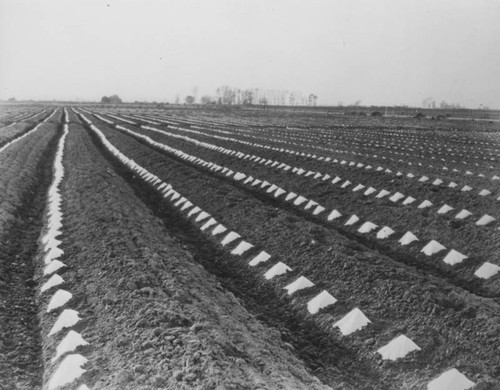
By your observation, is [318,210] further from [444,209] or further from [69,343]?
[69,343]

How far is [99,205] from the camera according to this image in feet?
38.2

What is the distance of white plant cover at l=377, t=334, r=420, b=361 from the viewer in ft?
17.8

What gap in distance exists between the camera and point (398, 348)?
18.0ft

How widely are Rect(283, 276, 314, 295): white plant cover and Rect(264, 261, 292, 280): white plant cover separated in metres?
0.47

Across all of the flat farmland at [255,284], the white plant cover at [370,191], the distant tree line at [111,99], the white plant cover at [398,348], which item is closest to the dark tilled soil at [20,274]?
the flat farmland at [255,284]

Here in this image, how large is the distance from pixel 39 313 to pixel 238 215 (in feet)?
18.2

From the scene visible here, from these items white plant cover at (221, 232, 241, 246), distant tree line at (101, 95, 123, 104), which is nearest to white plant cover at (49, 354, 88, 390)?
white plant cover at (221, 232, 241, 246)

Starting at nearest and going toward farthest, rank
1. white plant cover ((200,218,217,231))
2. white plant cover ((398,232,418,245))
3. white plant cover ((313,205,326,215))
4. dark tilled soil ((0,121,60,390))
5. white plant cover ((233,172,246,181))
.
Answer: dark tilled soil ((0,121,60,390))
white plant cover ((398,232,418,245))
white plant cover ((200,218,217,231))
white plant cover ((313,205,326,215))
white plant cover ((233,172,246,181))

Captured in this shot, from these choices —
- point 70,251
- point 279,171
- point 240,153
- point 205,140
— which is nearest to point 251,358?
point 70,251

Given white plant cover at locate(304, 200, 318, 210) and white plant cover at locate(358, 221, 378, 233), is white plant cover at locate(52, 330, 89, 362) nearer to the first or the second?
white plant cover at locate(358, 221, 378, 233)

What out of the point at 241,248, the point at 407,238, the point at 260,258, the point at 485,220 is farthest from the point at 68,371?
the point at 485,220

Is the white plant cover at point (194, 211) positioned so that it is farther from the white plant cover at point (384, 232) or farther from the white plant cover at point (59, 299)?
the white plant cover at point (59, 299)

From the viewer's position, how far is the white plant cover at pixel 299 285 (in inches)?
286

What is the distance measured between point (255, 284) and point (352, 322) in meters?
2.09
